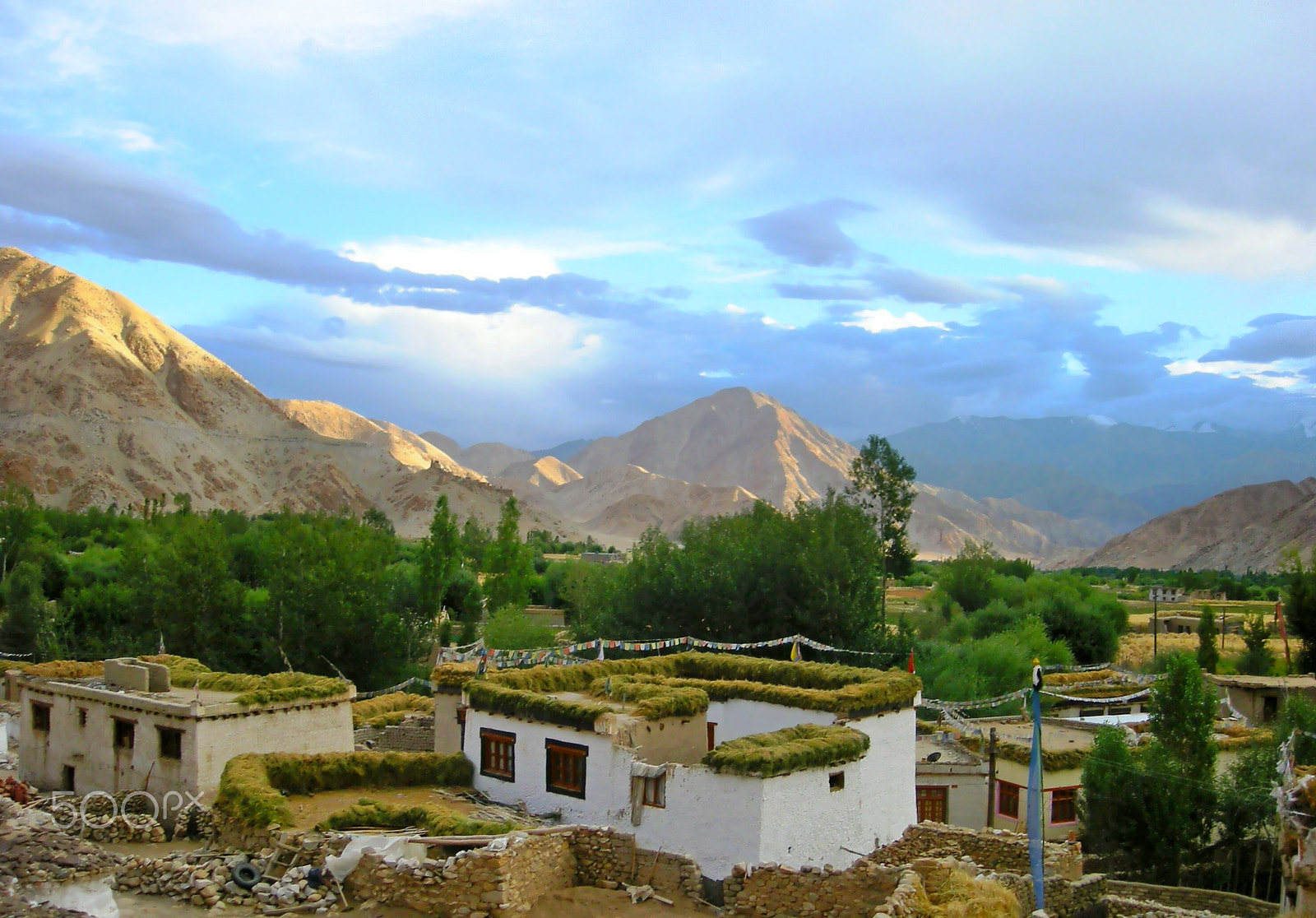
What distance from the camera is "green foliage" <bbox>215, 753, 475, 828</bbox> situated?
18609mm

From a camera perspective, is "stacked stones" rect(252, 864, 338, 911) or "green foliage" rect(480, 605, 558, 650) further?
"green foliage" rect(480, 605, 558, 650)

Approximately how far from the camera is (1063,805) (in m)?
24.5

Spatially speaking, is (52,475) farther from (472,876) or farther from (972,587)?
(472,876)

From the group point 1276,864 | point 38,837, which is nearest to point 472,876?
point 38,837

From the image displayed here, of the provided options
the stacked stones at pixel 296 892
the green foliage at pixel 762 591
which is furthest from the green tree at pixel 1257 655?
the stacked stones at pixel 296 892

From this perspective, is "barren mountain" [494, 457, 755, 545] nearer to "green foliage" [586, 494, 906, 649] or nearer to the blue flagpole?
"green foliage" [586, 494, 906, 649]

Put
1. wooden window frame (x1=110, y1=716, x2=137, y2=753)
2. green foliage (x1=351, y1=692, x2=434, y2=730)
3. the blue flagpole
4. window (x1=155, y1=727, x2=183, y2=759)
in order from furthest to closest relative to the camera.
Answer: green foliage (x1=351, y1=692, x2=434, y2=730) < wooden window frame (x1=110, y1=716, x2=137, y2=753) < window (x1=155, y1=727, x2=183, y2=759) < the blue flagpole

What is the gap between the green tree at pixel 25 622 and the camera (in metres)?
44.5

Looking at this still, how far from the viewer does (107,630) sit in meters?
47.9

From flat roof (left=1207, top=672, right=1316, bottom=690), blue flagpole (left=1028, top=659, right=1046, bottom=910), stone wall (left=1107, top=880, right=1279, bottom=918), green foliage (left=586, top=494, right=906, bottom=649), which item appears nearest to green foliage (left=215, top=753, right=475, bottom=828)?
blue flagpole (left=1028, top=659, right=1046, bottom=910)

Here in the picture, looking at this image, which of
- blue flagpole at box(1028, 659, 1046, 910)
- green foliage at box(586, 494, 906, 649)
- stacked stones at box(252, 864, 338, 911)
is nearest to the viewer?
blue flagpole at box(1028, 659, 1046, 910)

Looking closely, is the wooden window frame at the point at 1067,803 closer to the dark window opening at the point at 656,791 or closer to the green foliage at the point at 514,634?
the dark window opening at the point at 656,791

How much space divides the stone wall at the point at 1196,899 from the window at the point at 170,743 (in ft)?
52.7

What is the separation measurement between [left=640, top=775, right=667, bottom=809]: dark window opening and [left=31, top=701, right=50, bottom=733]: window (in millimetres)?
13260
